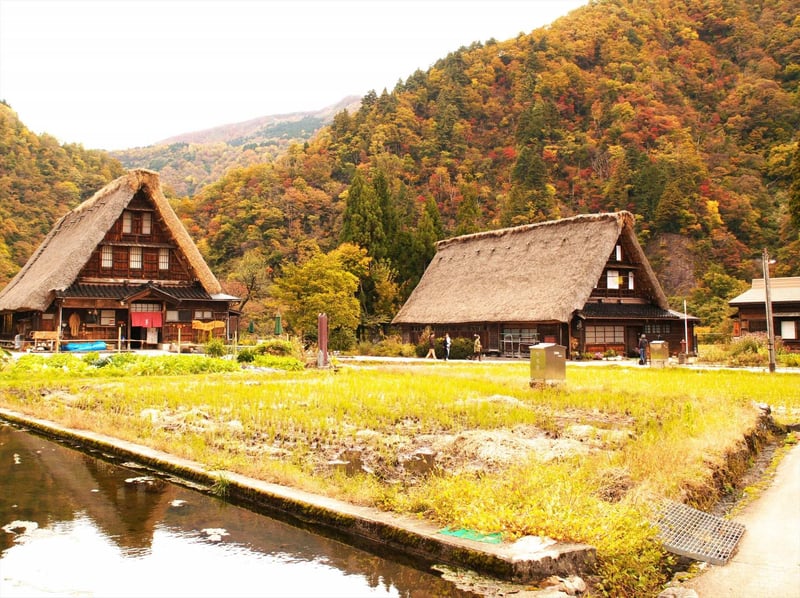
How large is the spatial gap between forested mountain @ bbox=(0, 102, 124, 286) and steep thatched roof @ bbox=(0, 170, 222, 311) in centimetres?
1475

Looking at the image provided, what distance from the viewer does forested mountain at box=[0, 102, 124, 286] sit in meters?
53.6

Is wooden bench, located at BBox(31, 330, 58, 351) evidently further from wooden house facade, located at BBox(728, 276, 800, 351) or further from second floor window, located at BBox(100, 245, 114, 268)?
wooden house facade, located at BBox(728, 276, 800, 351)

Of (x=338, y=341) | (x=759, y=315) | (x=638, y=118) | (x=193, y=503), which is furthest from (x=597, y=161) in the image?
(x=193, y=503)

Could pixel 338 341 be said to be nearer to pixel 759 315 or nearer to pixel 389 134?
pixel 759 315

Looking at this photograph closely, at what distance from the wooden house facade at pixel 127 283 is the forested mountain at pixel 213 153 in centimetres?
4576

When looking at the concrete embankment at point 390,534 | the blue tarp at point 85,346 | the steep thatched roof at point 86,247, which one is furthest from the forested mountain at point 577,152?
the concrete embankment at point 390,534

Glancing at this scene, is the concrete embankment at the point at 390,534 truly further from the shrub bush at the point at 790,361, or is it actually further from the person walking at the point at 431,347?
the person walking at the point at 431,347

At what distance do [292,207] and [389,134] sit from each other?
16.9 metres

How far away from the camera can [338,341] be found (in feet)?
119

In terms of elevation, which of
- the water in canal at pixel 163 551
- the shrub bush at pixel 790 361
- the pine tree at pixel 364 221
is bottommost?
the water in canal at pixel 163 551

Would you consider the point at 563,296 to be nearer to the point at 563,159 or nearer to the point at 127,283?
the point at 127,283

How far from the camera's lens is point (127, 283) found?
106ft

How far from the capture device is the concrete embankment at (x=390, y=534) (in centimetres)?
416

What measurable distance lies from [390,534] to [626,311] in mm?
29592
